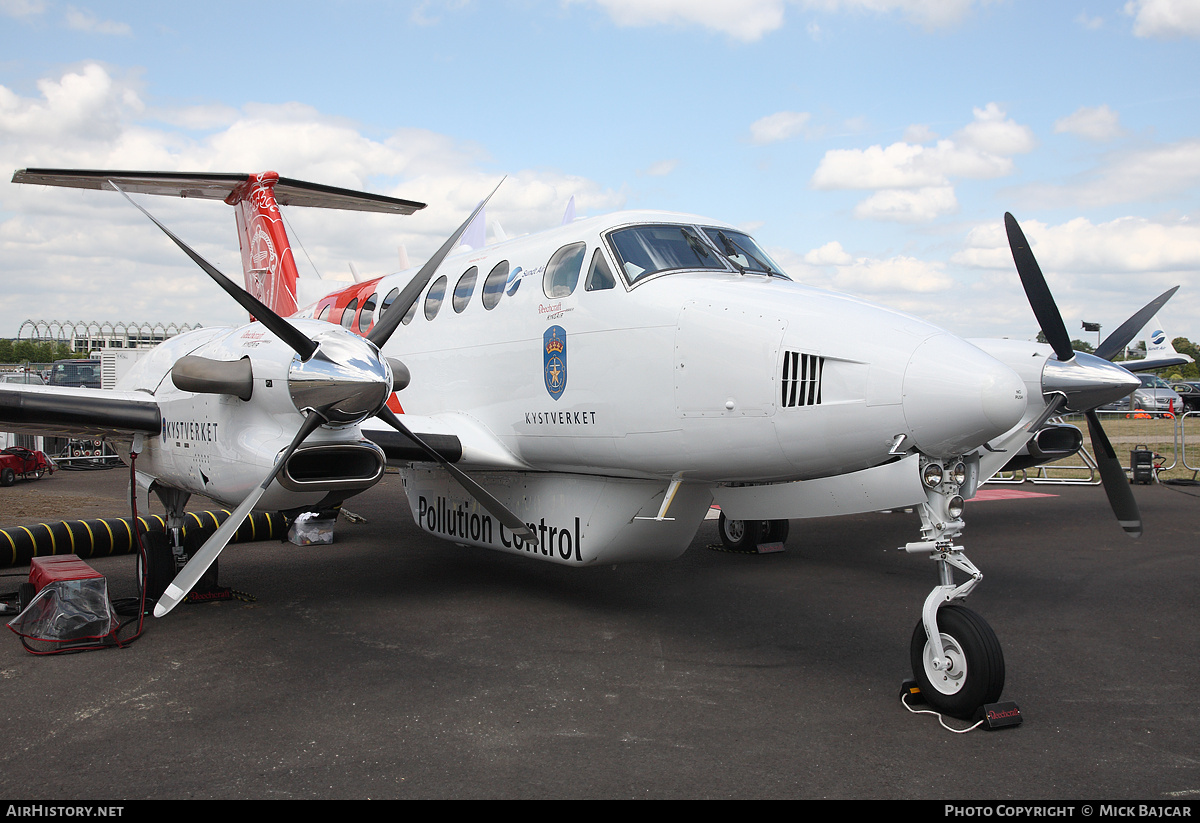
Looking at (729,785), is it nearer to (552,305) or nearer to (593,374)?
(593,374)

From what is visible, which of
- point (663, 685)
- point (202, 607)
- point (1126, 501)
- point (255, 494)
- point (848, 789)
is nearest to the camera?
point (848, 789)

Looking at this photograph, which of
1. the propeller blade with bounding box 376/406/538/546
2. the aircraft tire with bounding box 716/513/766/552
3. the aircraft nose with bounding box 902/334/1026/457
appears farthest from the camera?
the aircraft tire with bounding box 716/513/766/552

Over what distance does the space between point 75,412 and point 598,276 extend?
14.9ft

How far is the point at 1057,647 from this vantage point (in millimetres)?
6102

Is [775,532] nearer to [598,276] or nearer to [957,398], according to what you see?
[598,276]

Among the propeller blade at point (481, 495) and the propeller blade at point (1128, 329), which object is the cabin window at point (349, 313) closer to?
the propeller blade at point (481, 495)

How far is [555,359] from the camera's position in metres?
6.70

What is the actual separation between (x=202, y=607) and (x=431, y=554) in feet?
10.3

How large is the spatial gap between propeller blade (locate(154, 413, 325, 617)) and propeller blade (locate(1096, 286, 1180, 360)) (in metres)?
7.77

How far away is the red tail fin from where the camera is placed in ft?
35.6

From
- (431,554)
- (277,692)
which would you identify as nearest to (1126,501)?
(277,692)

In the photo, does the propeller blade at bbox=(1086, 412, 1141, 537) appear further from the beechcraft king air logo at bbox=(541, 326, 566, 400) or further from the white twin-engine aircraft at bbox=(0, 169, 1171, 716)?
the beechcraft king air logo at bbox=(541, 326, 566, 400)

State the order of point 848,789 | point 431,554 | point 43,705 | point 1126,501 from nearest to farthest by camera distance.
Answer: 1. point 848,789
2. point 43,705
3. point 1126,501
4. point 431,554

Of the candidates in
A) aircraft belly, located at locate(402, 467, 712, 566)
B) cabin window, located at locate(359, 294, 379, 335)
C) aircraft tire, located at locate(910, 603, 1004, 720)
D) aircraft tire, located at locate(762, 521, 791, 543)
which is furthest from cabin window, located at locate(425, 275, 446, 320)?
aircraft tire, located at locate(910, 603, 1004, 720)
